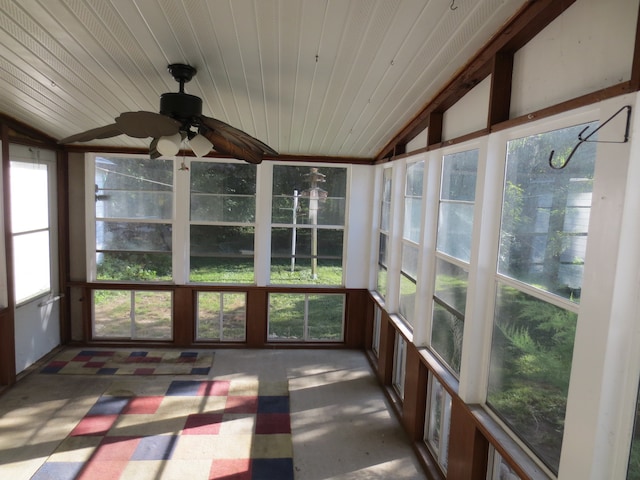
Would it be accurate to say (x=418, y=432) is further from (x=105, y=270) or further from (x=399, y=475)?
(x=105, y=270)

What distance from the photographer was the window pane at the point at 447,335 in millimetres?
3682

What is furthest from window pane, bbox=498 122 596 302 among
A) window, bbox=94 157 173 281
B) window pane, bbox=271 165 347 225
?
window, bbox=94 157 173 281

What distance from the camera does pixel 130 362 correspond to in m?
6.41

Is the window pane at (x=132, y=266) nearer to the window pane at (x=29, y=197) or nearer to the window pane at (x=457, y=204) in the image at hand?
the window pane at (x=29, y=197)

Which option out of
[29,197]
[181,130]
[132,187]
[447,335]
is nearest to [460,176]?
[447,335]

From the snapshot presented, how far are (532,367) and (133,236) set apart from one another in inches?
244

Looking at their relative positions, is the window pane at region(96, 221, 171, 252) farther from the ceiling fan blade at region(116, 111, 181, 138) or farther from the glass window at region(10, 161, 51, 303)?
the ceiling fan blade at region(116, 111, 181, 138)

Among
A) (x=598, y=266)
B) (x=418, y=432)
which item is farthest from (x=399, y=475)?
(x=598, y=266)

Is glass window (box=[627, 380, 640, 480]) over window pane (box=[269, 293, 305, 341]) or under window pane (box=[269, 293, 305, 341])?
over

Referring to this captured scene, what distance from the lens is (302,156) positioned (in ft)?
22.8

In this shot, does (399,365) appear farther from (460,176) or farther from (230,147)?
(230,147)

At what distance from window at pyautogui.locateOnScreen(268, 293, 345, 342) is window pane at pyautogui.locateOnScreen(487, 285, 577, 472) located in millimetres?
4401

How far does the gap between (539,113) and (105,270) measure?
671 cm

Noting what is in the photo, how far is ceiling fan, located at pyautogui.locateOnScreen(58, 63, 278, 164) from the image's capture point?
2.40 metres
